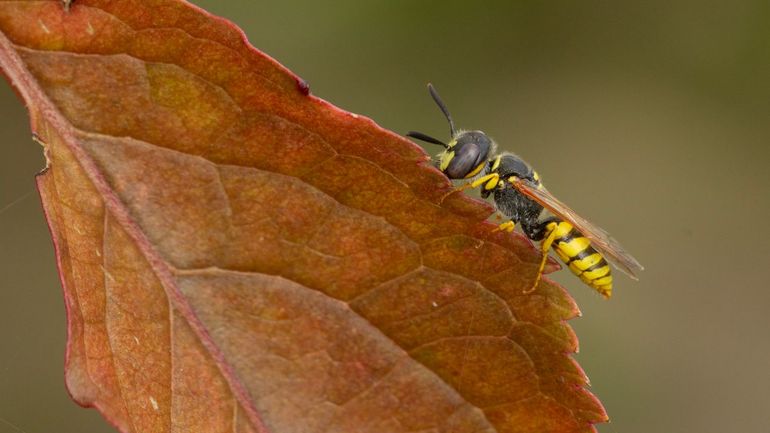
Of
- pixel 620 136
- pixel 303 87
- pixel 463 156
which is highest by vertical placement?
pixel 303 87

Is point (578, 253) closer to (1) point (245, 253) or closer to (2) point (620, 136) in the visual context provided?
(1) point (245, 253)

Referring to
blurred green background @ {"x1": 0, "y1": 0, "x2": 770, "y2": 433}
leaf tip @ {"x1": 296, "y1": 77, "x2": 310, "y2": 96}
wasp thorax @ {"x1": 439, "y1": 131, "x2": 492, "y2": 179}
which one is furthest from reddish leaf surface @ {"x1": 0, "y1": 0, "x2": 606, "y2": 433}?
blurred green background @ {"x1": 0, "y1": 0, "x2": 770, "y2": 433}

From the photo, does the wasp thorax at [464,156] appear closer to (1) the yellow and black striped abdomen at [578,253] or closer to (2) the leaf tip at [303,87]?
(1) the yellow and black striped abdomen at [578,253]

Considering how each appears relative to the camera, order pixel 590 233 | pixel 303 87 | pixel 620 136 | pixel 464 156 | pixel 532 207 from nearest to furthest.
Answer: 1. pixel 303 87
2. pixel 464 156
3. pixel 590 233
4. pixel 532 207
5. pixel 620 136

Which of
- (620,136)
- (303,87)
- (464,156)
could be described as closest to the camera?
(303,87)

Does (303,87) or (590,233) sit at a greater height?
(303,87)

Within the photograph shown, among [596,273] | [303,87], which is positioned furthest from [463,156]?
[303,87]

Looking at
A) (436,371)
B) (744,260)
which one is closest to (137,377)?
(436,371)
